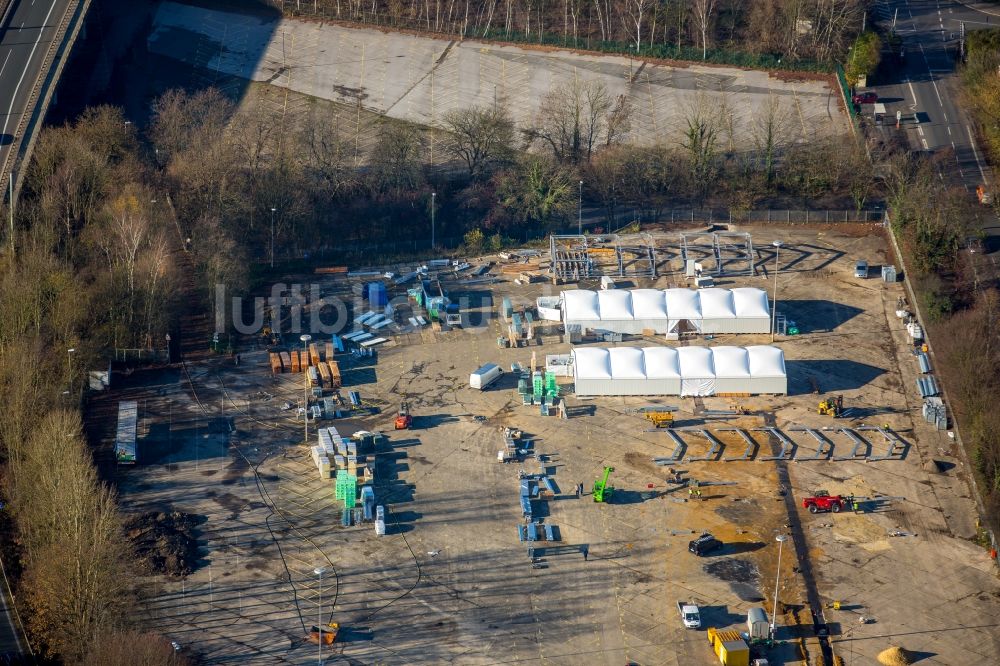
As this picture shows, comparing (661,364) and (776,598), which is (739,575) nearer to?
(776,598)

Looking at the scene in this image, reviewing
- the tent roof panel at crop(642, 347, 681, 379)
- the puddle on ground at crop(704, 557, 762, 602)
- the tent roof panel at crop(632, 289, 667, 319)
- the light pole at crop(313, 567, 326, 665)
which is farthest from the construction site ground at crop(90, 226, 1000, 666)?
the tent roof panel at crop(642, 347, 681, 379)

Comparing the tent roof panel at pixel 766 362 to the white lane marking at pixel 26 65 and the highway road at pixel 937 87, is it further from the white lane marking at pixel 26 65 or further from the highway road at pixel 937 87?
the white lane marking at pixel 26 65

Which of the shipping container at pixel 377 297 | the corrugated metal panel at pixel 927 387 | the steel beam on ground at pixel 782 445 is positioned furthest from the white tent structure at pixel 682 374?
the shipping container at pixel 377 297

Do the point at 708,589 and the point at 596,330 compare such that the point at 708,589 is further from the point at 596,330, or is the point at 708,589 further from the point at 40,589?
the point at 40,589

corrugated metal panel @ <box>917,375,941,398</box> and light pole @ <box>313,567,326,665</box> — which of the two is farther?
corrugated metal panel @ <box>917,375,941,398</box>

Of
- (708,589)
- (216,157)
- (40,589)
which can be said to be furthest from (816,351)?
(40,589)

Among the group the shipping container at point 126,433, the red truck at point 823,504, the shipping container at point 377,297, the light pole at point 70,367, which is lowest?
the red truck at point 823,504

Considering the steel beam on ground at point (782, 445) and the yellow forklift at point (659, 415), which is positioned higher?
the yellow forklift at point (659, 415)

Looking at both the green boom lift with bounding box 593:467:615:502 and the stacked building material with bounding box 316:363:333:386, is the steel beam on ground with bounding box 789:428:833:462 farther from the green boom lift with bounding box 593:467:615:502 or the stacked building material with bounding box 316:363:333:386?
the stacked building material with bounding box 316:363:333:386
